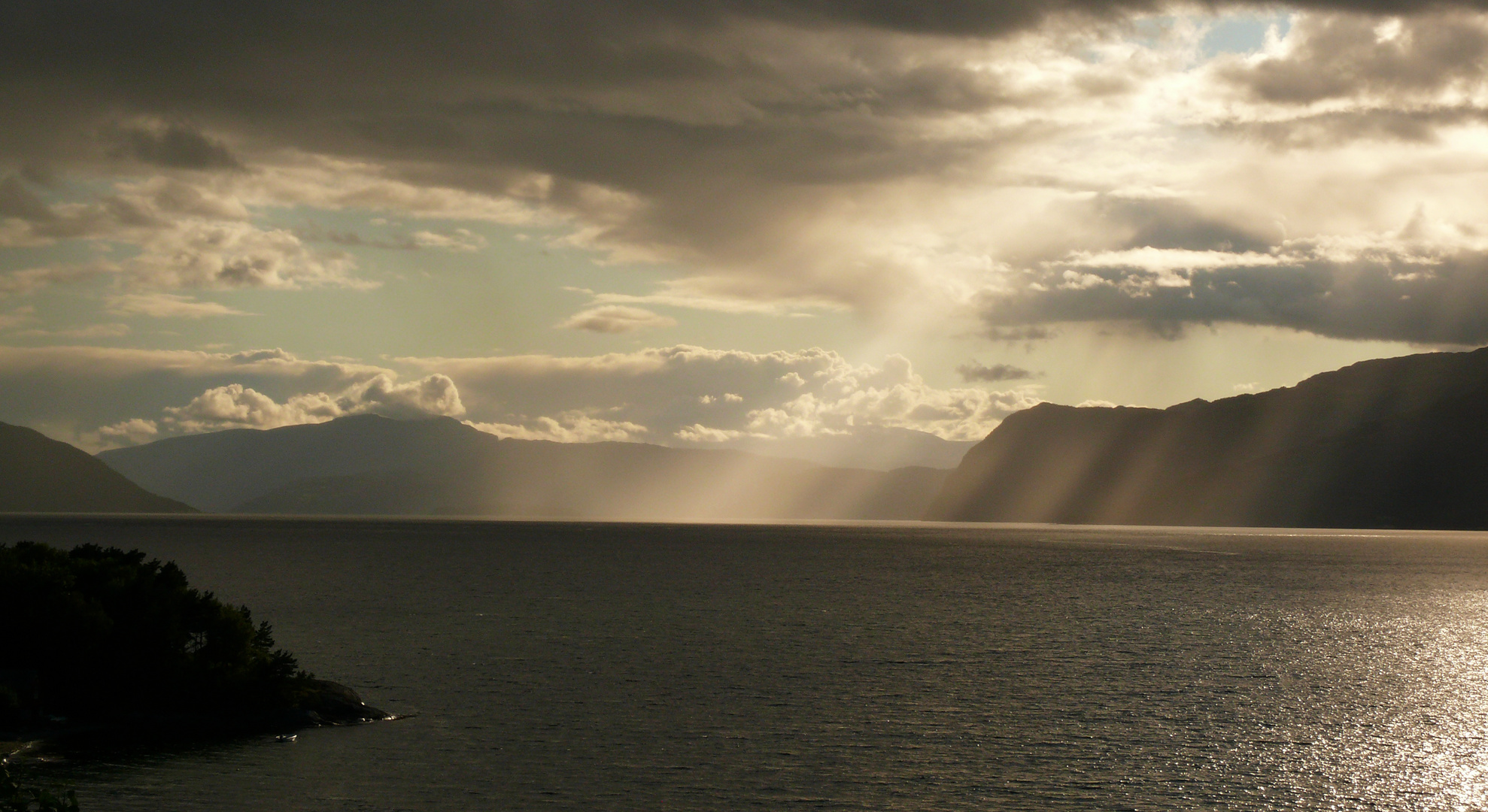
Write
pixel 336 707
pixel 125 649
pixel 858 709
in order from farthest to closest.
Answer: pixel 858 709 → pixel 125 649 → pixel 336 707

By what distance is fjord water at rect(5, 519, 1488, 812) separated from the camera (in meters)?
36.2

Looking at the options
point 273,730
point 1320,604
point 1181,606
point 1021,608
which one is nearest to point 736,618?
point 1021,608

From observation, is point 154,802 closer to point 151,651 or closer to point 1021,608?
point 151,651

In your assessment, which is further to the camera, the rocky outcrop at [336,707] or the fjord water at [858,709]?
the rocky outcrop at [336,707]

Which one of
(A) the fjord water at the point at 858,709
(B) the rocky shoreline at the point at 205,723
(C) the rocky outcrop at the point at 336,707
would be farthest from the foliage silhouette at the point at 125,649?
(A) the fjord water at the point at 858,709

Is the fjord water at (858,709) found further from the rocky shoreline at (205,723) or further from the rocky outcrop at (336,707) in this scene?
the rocky shoreline at (205,723)

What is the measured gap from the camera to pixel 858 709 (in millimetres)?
49719

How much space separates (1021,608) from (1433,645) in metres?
33.0

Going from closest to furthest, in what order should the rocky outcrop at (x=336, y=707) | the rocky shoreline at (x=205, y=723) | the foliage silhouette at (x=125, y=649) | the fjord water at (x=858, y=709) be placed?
the fjord water at (x=858, y=709)
the rocky shoreline at (x=205, y=723)
the rocky outcrop at (x=336, y=707)
the foliage silhouette at (x=125, y=649)

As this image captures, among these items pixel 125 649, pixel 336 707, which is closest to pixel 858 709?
pixel 336 707

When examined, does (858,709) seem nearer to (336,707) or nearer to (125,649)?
(336,707)

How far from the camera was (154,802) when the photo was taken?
34.8 meters

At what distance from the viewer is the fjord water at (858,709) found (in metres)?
36.2

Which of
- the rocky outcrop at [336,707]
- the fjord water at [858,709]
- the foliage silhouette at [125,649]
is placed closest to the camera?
the fjord water at [858,709]
